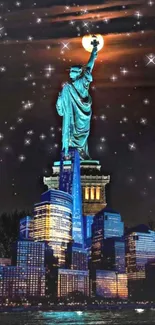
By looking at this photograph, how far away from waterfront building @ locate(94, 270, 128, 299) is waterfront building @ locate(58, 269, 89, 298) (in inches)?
25.8

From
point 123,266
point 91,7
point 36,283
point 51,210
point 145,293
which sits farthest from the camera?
point 123,266

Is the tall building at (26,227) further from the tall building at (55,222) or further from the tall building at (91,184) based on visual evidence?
the tall building at (91,184)

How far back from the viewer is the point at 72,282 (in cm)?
1922

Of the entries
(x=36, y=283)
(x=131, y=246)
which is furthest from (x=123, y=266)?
(x=36, y=283)

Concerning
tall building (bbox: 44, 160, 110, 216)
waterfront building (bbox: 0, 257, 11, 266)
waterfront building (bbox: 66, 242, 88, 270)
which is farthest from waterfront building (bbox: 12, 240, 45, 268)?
tall building (bbox: 44, 160, 110, 216)

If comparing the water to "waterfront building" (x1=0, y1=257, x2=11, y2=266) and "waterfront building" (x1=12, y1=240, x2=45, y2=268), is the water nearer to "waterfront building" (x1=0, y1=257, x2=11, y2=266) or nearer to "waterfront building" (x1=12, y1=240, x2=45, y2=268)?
"waterfront building" (x1=12, y1=240, x2=45, y2=268)

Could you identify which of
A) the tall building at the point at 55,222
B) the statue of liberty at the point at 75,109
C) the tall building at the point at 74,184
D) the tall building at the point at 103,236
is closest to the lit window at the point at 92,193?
the tall building at the point at 74,184

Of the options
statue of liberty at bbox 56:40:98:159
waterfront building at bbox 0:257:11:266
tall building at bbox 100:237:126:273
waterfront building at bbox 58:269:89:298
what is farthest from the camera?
tall building at bbox 100:237:126:273

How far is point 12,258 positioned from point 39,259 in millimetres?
1059

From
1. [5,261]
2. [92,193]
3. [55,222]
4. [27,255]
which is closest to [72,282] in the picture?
[27,255]

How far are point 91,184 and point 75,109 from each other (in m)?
3.66

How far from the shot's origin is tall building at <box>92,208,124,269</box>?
21484 mm

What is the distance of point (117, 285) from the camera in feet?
69.7

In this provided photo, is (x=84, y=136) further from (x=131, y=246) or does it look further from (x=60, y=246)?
(x=131, y=246)
